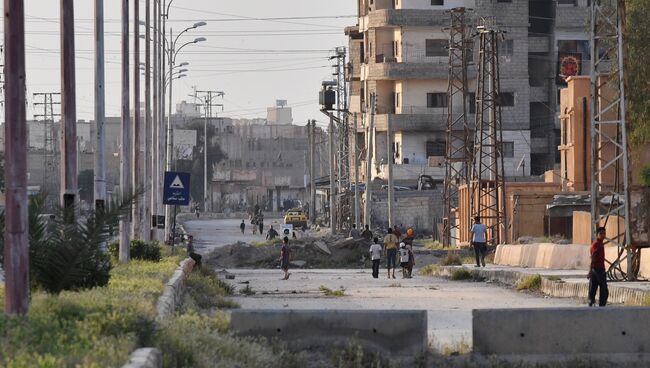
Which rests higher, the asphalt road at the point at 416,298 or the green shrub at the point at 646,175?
the green shrub at the point at 646,175

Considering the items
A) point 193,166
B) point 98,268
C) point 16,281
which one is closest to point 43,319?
point 16,281

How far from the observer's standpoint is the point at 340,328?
17.5m

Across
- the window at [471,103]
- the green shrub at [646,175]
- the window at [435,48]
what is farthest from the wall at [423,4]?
the green shrub at [646,175]

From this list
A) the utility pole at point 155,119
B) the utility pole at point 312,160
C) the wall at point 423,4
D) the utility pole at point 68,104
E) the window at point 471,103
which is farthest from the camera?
the utility pole at point 312,160

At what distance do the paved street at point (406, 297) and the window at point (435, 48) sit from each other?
53.0m

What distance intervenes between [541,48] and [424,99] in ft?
28.6

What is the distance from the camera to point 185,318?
57.9 feet

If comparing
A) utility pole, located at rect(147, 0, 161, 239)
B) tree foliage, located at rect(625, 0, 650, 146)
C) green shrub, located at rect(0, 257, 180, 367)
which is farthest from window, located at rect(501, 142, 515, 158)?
green shrub, located at rect(0, 257, 180, 367)

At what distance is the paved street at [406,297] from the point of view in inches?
968

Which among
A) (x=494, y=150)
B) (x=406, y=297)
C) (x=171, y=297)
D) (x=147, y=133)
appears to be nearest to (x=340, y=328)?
(x=171, y=297)

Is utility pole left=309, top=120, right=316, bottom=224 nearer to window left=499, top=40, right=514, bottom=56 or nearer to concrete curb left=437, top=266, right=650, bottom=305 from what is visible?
window left=499, top=40, right=514, bottom=56

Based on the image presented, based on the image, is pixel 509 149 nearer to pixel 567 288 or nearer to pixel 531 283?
pixel 531 283

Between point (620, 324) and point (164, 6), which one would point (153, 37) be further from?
point (620, 324)

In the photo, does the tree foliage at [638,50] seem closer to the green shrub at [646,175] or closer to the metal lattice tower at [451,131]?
the green shrub at [646,175]
